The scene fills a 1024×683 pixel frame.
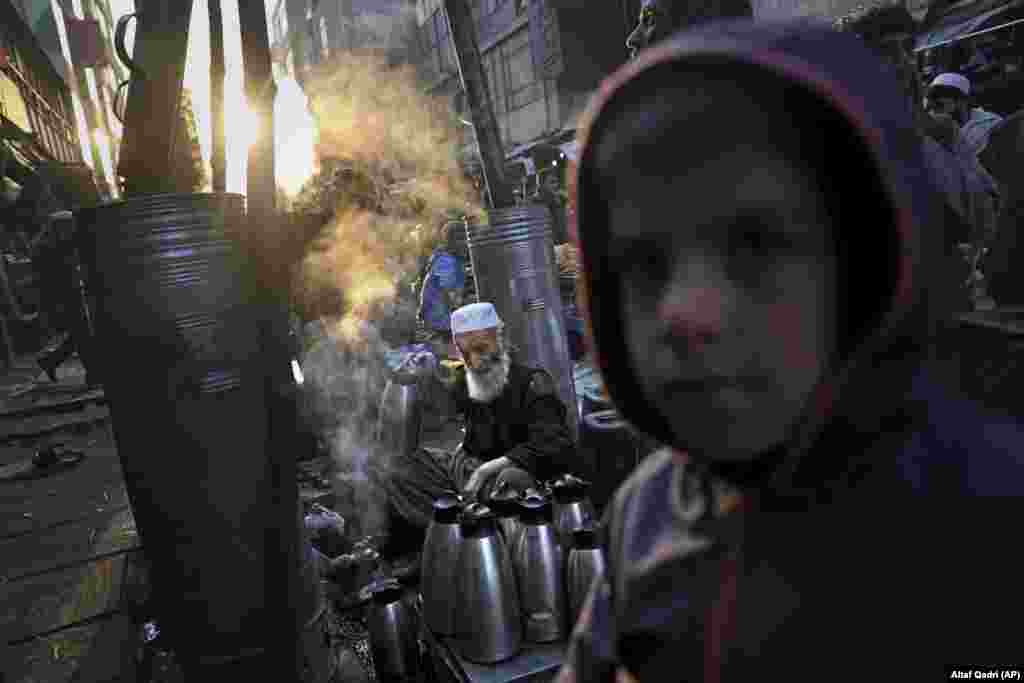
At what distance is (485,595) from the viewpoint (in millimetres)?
2602

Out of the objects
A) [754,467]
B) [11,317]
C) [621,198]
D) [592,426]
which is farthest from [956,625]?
[11,317]

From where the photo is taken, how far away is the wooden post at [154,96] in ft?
8.21

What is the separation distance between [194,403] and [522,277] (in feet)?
10.7

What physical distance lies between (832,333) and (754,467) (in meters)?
0.20

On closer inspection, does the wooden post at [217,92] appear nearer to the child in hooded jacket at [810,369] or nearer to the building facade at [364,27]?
the child in hooded jacket at [810,369]

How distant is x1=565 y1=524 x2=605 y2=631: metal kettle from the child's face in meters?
1.84

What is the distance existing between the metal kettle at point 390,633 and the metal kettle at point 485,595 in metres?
0.47

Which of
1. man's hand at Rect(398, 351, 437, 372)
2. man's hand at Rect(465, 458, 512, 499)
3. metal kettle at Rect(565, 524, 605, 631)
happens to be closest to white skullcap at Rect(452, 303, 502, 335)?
man's hand at Rect(465, 458, 512, 499)

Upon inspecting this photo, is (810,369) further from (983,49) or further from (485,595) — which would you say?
(983,49)

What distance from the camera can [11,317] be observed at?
1150 centimetres

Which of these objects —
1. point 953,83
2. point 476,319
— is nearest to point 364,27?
point 953,83

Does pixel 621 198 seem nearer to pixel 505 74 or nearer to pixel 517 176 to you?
pixel 517 176

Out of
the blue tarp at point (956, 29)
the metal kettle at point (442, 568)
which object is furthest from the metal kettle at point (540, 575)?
the blue tarp at point (956, 29)

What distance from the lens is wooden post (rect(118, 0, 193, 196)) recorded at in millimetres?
2502
